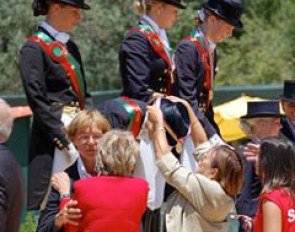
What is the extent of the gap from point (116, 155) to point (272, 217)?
0.97 meters

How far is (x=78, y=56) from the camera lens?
24.2ft

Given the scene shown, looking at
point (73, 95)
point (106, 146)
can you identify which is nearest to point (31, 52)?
point (73, 95)

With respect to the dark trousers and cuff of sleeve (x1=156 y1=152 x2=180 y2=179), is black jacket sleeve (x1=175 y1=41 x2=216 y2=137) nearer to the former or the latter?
the dark trousers

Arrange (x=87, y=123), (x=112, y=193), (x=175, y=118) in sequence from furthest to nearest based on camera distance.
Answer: (x=175, y=118)
(x=87, y=123)
(x=112, y=193)

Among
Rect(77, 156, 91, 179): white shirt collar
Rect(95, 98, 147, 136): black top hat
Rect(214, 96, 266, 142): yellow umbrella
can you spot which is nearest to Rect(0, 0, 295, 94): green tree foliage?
Rect(214, 96, 266, 142): yellow umbrella

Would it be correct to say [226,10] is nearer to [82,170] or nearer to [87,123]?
[87,123]

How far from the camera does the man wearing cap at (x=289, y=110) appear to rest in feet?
25.3

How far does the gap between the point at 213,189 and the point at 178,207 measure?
10.6 inches

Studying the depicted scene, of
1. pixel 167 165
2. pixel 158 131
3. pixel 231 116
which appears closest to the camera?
pixel 167 165

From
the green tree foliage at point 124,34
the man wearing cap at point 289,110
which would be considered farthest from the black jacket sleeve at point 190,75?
the green tree foliage at point 124,34

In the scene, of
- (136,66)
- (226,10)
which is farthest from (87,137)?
(226,10)

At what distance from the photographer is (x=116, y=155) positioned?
5.67 metres

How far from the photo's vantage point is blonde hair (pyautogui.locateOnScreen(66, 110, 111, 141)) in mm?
6176

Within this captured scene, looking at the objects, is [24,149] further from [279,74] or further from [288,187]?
[279,74]
